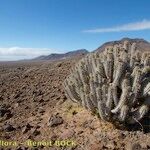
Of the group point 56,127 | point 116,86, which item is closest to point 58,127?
point 56,127

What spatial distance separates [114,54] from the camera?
23.7ft

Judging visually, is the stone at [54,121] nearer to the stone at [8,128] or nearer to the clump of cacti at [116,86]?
the clump of cacti at [116,86]

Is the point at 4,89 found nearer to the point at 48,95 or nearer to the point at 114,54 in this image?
the point at 48,95

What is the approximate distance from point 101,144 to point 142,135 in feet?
2.53

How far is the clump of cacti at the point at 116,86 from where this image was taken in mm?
6234

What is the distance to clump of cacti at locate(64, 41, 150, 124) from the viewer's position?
623 centimetres

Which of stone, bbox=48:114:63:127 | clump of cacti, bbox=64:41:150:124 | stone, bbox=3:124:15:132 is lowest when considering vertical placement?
stone, bbox=3:124:15:132

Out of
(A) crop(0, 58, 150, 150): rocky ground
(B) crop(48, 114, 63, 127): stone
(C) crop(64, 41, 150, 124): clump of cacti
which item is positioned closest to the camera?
(A) crop(0, 58, 150, 150): rocky ground

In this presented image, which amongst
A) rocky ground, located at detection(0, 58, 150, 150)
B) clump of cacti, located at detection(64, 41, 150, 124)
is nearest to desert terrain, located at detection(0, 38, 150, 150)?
rocky ground, located at detection(0, 58, 150, 150)

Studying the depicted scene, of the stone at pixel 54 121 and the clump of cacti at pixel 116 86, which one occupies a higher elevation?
the clump of cacti at pixel 116 86

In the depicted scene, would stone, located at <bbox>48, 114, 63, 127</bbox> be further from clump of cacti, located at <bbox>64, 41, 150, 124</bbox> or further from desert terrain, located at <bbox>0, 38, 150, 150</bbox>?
clump of cacti, located at <bbox>64, 41, 150, 124</bbox>

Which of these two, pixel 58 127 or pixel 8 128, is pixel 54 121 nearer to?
pixel 58 127

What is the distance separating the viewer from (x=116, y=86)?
6570 mm

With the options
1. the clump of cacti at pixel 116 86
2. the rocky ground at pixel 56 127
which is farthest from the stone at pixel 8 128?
the clump of cacti at pixel 116 86
